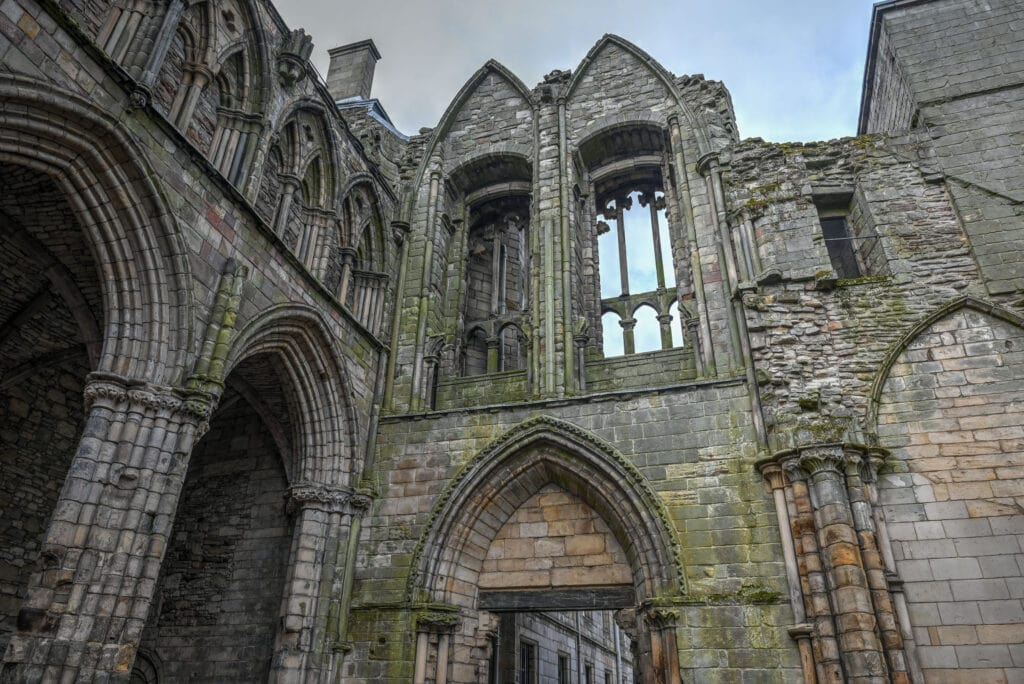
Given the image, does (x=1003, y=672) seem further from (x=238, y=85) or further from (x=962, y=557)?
(x=238, y=85)

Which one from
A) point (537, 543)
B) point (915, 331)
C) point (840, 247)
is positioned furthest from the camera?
point (840, 247)

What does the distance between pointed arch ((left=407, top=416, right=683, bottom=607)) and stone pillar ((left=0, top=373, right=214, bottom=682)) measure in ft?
11.2

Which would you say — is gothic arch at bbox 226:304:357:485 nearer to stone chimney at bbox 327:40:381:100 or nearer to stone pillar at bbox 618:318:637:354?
stone pillar at bbox 618:318:637:354

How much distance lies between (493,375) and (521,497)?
1.93 m

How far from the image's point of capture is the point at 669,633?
6.94 metres

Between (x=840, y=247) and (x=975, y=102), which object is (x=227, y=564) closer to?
(x=840, y=247)

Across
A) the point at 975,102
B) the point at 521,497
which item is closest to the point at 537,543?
the point at 521,497

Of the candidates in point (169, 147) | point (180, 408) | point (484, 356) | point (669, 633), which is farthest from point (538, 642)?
point (169, 147)

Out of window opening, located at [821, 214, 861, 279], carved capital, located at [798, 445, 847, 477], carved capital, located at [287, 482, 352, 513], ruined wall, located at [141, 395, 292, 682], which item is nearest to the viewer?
carved capital, located at [798, 445, 847, 477]

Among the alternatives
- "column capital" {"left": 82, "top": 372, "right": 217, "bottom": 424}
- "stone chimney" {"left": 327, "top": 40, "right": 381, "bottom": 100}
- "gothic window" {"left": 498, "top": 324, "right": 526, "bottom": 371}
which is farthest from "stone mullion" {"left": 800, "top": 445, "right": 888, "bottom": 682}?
"stone chimney" {"left": 327, "top": 40, "right": 381, "bottom": 100}

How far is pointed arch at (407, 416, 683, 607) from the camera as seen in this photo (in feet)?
25.5

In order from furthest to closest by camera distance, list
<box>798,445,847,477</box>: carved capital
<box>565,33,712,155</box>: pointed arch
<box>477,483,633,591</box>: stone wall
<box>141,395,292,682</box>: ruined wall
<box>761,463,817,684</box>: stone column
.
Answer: <box>565,33,712,155</box>: pointed arch < <box>141,395,292,682</box>: ruined wall < <box>477,483,633,591</box>: stone wall < <box>798,445,847,477</box>: carved capital < <box>761,463,817,684</box>: stone column

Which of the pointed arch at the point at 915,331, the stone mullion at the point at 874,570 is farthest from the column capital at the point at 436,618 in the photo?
the pointed arch at the point at 915,331

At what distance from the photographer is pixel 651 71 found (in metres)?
11.3
